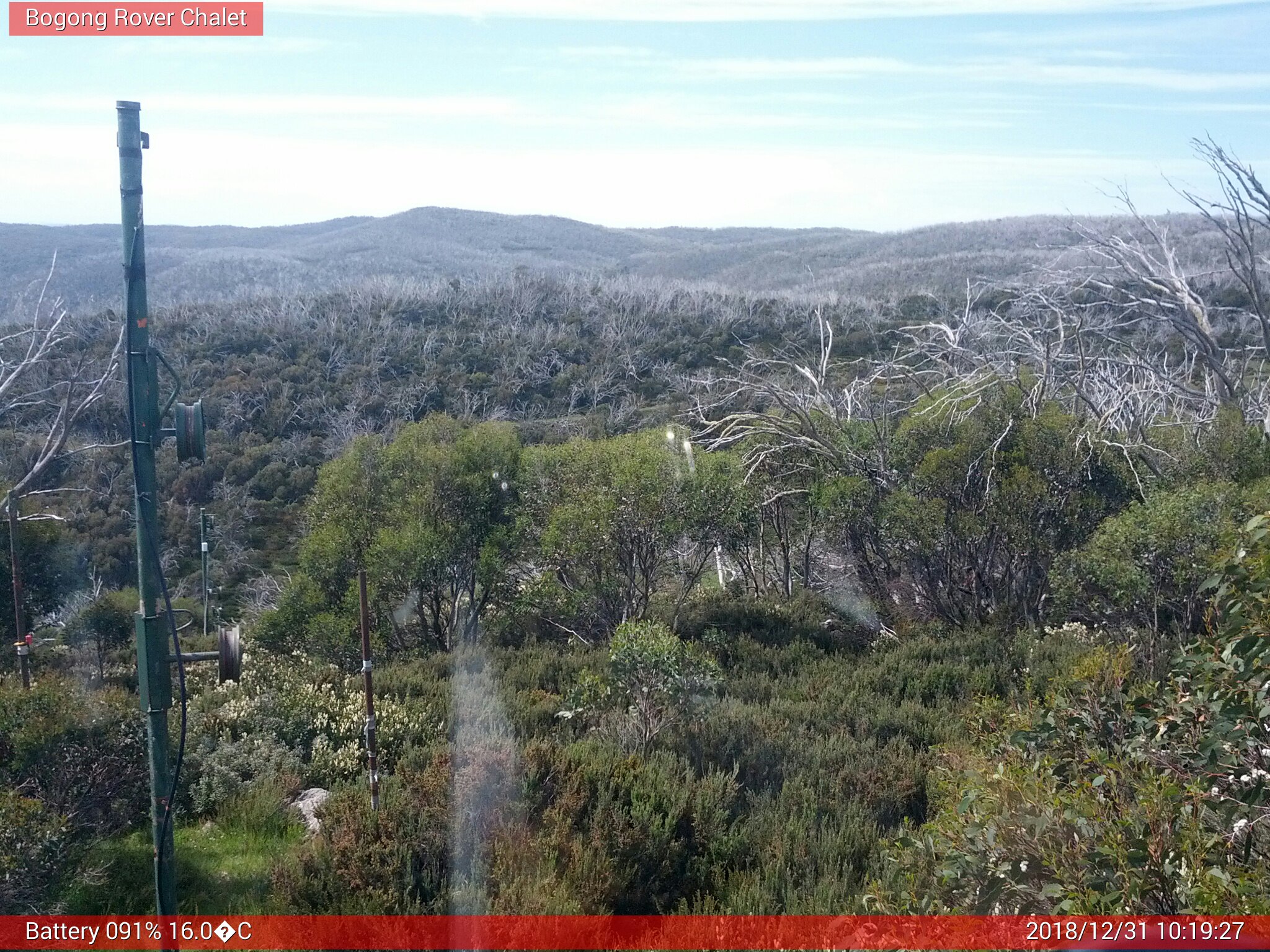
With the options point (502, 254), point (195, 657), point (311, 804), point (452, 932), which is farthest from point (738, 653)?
point (502, 254)

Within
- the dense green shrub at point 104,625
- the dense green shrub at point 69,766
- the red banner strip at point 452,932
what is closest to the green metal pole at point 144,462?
the red banner strip at point 452,932

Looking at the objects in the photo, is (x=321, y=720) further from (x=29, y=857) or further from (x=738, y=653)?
(x=738, y=653)

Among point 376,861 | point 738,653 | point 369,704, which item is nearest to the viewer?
point 376,861

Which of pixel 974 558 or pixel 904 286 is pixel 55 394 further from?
pixel 904 286

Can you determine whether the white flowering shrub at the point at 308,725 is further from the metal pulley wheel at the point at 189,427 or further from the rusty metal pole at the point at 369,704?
the metal pulley wheel at the point at 189,427

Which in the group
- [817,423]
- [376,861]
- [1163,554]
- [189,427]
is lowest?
[376,861]

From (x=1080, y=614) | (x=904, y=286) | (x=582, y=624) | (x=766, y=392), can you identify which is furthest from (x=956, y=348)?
(x=904, y=286)
